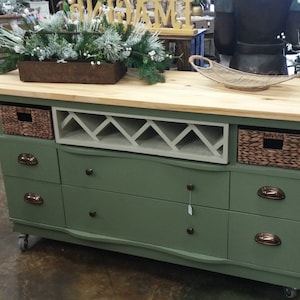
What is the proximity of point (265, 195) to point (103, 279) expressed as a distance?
0.74 metres

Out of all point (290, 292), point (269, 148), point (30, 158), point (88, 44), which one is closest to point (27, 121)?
point (30, 158)

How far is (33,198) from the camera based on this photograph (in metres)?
1.95

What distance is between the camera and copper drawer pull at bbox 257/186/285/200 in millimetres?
1545

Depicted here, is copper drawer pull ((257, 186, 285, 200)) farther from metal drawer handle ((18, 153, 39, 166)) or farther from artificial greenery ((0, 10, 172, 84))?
metal drawer handle ((18, 153, 39, 166))

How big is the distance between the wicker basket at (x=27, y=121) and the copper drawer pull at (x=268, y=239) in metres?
0.83

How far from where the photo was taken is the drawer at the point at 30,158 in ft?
6.07

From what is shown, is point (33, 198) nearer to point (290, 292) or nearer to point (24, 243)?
point (24, 243)

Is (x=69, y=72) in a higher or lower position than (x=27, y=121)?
higher

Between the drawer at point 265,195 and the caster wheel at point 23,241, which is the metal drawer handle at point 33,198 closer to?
the caster wheel at point 23,241

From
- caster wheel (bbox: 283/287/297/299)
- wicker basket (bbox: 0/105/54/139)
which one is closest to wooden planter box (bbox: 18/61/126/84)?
wicker basket (bbox: 0/105/54/139)

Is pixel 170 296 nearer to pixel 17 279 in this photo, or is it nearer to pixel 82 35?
pixel 17 279

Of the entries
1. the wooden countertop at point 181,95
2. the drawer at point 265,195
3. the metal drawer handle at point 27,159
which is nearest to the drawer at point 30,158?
the metal drawer handle at point 27,159

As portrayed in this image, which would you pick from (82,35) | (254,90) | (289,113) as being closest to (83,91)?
(82,35)

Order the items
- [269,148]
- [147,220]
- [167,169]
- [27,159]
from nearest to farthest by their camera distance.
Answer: [269,148] < [167,169] < [147,220] < [27,159]
